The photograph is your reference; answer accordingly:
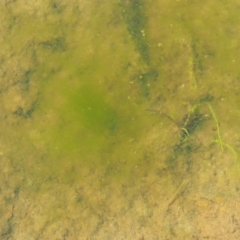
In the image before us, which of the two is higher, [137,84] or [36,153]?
[137,84]

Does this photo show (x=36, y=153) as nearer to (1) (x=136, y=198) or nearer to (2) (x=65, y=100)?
(2) (x=65, y=100)

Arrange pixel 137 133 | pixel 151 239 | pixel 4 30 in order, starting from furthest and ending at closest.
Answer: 1. pixel 4 30
2. pixel 137 133
3. pixel 151 239

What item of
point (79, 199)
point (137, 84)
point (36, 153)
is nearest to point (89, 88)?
point (137, 84)

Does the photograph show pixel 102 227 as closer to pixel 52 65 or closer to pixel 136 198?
pixel 136 198

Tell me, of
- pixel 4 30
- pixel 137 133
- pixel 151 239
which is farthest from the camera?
pixel 4 30

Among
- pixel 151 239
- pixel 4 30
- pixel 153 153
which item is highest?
pixel 4 30

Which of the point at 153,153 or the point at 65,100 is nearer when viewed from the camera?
the point at 153,153
